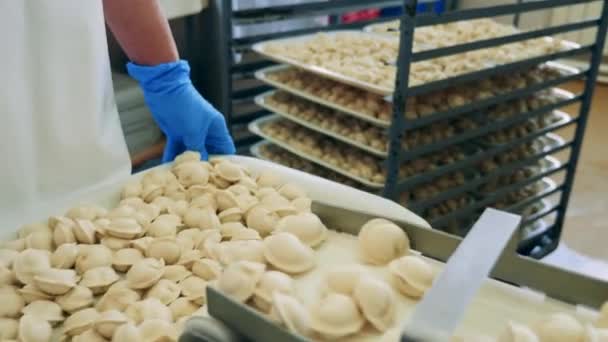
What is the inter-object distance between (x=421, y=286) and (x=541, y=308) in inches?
3.7

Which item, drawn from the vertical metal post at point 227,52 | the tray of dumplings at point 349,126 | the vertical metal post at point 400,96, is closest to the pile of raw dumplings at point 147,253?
the vertical metal post at point 400,96

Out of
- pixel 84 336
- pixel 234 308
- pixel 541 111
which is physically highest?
pixel 234 308

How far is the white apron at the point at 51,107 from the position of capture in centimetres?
79

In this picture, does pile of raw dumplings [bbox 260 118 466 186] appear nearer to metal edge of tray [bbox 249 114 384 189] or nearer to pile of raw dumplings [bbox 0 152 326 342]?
metal edge of tray [bbox 249 114 384 189]

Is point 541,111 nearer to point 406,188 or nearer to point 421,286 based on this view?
point 406,188

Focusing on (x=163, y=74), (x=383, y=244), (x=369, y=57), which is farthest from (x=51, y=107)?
(x=369, y=57)

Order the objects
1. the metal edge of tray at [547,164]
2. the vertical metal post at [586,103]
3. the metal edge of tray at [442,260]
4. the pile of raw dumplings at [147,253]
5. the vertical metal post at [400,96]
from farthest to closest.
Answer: the metal edge of tray at [547,164] → the vertical metal post at [586,103] → the vertical metal post at [400,96] → the pile of raw dumplings at [147,253] → the metal edge of tray at [442,260]

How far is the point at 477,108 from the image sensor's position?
1.54 metres

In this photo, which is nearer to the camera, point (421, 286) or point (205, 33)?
point (421, 286)

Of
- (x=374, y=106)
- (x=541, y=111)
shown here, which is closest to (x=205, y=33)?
(x=374, y=106)

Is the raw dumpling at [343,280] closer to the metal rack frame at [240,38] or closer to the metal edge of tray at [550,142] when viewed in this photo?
the metal rack frame at [240,38]

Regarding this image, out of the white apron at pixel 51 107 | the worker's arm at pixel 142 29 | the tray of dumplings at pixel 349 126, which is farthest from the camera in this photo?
the tray of dumplings at pixel 349 126

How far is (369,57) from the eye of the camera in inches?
64.5

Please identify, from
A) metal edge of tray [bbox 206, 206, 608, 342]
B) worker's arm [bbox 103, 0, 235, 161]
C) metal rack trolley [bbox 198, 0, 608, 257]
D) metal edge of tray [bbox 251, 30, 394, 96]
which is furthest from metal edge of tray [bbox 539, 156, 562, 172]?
Answer: metal edge of tray [bbox 206, 206, 608, 342]
